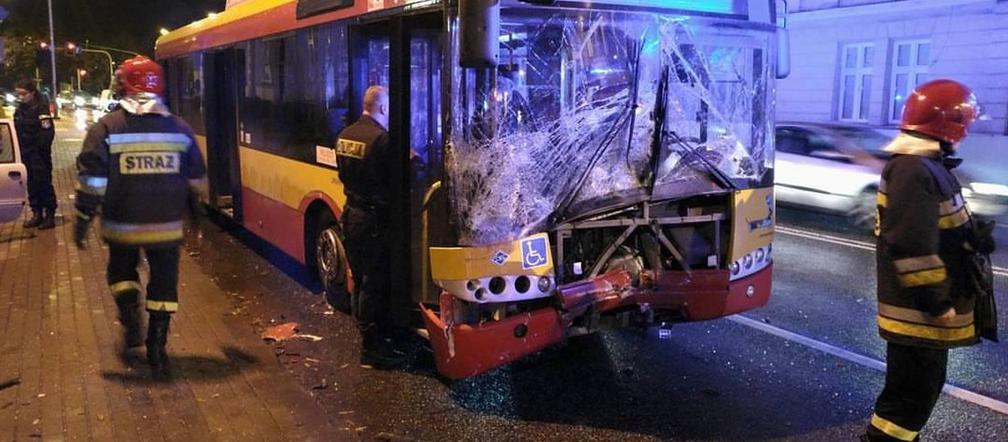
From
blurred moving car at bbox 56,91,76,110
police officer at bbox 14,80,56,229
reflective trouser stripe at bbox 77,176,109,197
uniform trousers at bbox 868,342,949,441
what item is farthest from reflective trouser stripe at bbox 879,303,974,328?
blurred moving car at bbox 56,91,76,110

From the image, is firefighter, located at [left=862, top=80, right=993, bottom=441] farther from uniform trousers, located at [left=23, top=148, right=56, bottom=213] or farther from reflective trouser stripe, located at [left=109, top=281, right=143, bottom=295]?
uniform trousers, located at [left=23, top=148, right=56, bottom=213]

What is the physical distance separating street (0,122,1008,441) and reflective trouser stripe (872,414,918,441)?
74 cm

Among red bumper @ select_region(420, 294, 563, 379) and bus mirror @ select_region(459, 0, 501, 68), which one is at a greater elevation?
bus mirror @ select_region(459, 0, 501, 68)

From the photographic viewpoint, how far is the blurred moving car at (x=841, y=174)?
37.1 feet

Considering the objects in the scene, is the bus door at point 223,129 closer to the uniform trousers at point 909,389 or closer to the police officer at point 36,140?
the police officer at point 36,140

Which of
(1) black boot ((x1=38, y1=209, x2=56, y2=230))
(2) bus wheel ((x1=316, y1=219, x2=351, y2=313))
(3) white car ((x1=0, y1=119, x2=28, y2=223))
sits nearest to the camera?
(2) bus wheel ((x1=316, y1=219, x2=351, y2=313))

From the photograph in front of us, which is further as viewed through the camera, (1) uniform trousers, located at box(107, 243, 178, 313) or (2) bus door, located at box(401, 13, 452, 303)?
(1) uniform trousers, located at box(107, 243, 178, 313)

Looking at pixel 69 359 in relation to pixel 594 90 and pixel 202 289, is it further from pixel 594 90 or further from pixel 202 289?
pixel 594 90

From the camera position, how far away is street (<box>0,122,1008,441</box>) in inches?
180

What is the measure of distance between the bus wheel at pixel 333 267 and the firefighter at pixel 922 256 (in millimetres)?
3991

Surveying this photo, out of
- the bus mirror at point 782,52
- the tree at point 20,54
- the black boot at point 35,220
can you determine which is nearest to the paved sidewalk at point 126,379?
the black boot at point 35,220

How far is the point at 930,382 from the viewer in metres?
3.65

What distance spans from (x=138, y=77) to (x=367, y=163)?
1.48 metres

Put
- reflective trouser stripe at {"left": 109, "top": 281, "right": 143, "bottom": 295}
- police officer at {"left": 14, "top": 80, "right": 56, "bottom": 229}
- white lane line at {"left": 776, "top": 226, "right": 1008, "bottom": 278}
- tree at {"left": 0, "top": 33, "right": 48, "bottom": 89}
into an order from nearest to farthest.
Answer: reflective trouser stripe at {"left": 109, "top": 281, "right": 143, "bottom": 295}, white lane line at {"left": 776, "top": 226, "right": 1008, "bottom": 278}, police officer at {"left": 14, "top": 80, "right": 56, "bottom": 229}, tree at {"left": 0, "top": 33, "right": 48, "bottom": 89}
